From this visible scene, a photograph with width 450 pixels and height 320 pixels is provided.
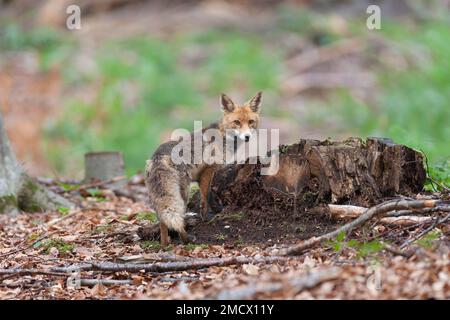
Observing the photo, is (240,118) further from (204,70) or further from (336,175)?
(204,70)

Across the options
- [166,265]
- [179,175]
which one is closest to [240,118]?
[179,175]

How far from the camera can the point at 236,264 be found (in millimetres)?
6090

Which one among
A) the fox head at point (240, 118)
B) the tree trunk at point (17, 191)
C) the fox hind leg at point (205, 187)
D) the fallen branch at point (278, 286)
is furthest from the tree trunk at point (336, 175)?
the tree trunk at point (17, 191)

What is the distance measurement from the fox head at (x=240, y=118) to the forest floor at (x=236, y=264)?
4.50 feet

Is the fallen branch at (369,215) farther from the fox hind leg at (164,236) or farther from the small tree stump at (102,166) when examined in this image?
the small tree stump at (102,166)

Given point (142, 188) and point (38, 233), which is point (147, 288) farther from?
point (142, 188)

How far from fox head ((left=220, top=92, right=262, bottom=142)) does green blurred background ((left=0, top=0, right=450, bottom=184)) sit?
22.9 feet

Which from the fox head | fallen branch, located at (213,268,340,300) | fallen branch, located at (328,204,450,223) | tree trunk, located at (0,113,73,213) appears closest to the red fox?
the fox head

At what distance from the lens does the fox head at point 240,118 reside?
8.49 metres

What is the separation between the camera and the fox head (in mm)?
8492

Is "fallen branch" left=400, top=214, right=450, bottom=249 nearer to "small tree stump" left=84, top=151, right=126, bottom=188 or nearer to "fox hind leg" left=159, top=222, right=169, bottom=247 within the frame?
"fox hind leg" left=159, top=222, right=169, bottom=247

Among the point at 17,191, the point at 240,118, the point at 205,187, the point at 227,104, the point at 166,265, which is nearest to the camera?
the point at 166,265

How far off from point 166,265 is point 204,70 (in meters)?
14.9

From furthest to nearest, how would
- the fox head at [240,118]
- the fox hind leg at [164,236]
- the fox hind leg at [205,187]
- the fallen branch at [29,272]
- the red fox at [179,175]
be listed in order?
the fox head at [240,118] → the fox hind leg at [205,187] → the fox hind leg at [164,236] → the red fox at [179,175] → the fallen branch at [29,272]
